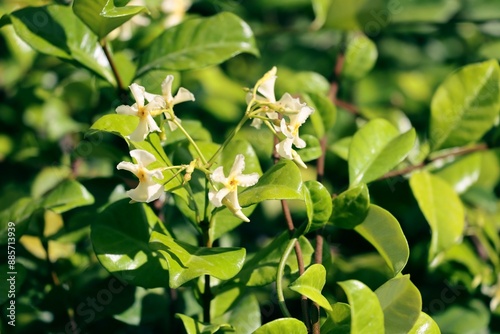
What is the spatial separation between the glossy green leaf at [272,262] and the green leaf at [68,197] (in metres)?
0.31

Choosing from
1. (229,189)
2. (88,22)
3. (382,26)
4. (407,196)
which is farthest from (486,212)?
(88,22)

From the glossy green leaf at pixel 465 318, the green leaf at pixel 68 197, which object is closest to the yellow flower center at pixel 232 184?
the green leaf at pixel 68 197

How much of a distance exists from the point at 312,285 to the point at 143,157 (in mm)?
280

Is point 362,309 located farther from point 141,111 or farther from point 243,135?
point 243,135

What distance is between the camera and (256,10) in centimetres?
201

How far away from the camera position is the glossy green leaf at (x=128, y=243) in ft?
3.14

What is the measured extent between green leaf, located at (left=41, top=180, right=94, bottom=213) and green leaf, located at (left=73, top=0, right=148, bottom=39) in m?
0.26

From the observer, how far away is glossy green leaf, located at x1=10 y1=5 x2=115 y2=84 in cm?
112

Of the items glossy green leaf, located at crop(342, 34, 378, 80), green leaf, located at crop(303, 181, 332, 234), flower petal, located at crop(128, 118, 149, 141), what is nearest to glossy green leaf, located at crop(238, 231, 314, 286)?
green leaf, located at crop(303, 181, 332, 234)

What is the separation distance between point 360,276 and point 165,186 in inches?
22.6

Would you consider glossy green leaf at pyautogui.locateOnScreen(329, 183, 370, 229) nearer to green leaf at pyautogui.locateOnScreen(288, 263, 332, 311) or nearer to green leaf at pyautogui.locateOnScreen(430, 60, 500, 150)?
green leaf at pyautogui.locateOnScreen(288, 263, 332, 311)

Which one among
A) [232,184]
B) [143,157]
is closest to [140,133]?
[143,157]

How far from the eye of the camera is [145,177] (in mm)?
885

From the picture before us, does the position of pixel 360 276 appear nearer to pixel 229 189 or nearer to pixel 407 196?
pixel 407 196
